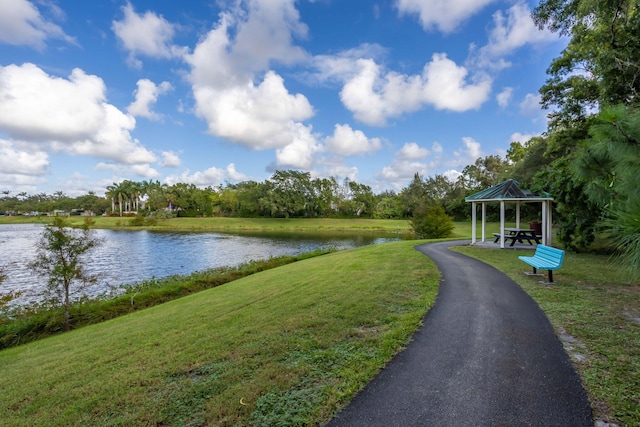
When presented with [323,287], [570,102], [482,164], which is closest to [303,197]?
[482,164]

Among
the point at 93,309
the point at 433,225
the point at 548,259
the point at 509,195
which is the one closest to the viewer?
the point at 548,259

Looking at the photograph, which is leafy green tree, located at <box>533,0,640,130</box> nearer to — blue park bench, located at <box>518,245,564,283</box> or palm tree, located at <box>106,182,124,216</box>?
blue park bench, located at <box>518,245,564,283</box>

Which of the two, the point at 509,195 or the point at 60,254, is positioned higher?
the point at 509,195

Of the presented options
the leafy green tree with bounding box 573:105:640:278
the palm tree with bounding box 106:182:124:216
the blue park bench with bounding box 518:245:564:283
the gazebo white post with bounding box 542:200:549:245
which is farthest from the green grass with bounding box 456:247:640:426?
the palm tree with bounding box 106:182:124:216

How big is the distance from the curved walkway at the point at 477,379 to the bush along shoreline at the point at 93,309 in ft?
29.7

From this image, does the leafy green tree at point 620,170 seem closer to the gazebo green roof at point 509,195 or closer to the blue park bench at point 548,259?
the blue park bench at point 548,259

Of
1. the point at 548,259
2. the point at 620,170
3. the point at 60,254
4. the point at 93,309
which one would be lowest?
the point at 93,309

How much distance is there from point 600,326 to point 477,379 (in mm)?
2613

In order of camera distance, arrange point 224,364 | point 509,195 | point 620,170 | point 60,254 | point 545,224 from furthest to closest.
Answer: point 509,195 < point 545,224 < point 60,254 < point 224,364 < point 620,170

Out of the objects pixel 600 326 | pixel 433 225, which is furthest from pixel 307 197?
pixel 600 326

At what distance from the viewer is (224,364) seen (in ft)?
11.4

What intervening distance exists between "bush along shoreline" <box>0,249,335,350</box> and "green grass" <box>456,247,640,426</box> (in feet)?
34.4

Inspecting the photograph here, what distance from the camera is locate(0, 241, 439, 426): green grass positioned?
8.98ft

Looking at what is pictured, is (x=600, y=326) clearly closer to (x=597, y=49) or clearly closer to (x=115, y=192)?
(x=597, y=49)
